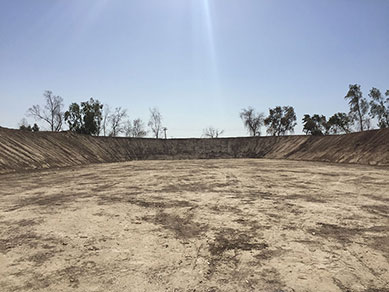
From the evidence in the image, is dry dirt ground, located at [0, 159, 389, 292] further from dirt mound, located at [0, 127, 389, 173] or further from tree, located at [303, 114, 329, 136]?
tree, located at [303, 114, 329, 136]

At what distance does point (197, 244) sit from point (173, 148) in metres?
50.9

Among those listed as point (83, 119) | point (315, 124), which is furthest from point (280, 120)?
point (83, 119)

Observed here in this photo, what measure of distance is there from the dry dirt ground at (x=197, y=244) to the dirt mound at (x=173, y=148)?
19161mm

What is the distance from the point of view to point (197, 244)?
5.99 m

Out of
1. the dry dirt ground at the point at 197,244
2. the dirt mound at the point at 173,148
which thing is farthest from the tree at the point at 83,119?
the dry dirt ground at the point at 197,244

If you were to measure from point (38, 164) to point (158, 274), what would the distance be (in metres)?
27.2

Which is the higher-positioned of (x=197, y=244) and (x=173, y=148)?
(x=173, y=148)

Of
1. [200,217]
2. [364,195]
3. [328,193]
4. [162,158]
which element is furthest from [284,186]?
[162,158]

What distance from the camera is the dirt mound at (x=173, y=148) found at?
89.8 ft

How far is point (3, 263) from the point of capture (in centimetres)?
507

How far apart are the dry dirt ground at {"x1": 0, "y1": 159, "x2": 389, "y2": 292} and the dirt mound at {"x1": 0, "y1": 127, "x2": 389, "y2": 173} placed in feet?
62.9

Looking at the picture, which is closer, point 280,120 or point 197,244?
point 197,244

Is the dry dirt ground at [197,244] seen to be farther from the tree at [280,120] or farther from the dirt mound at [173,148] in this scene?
the tree at [280,120]

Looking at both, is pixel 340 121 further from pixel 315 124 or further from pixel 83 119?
pixel 83 119
